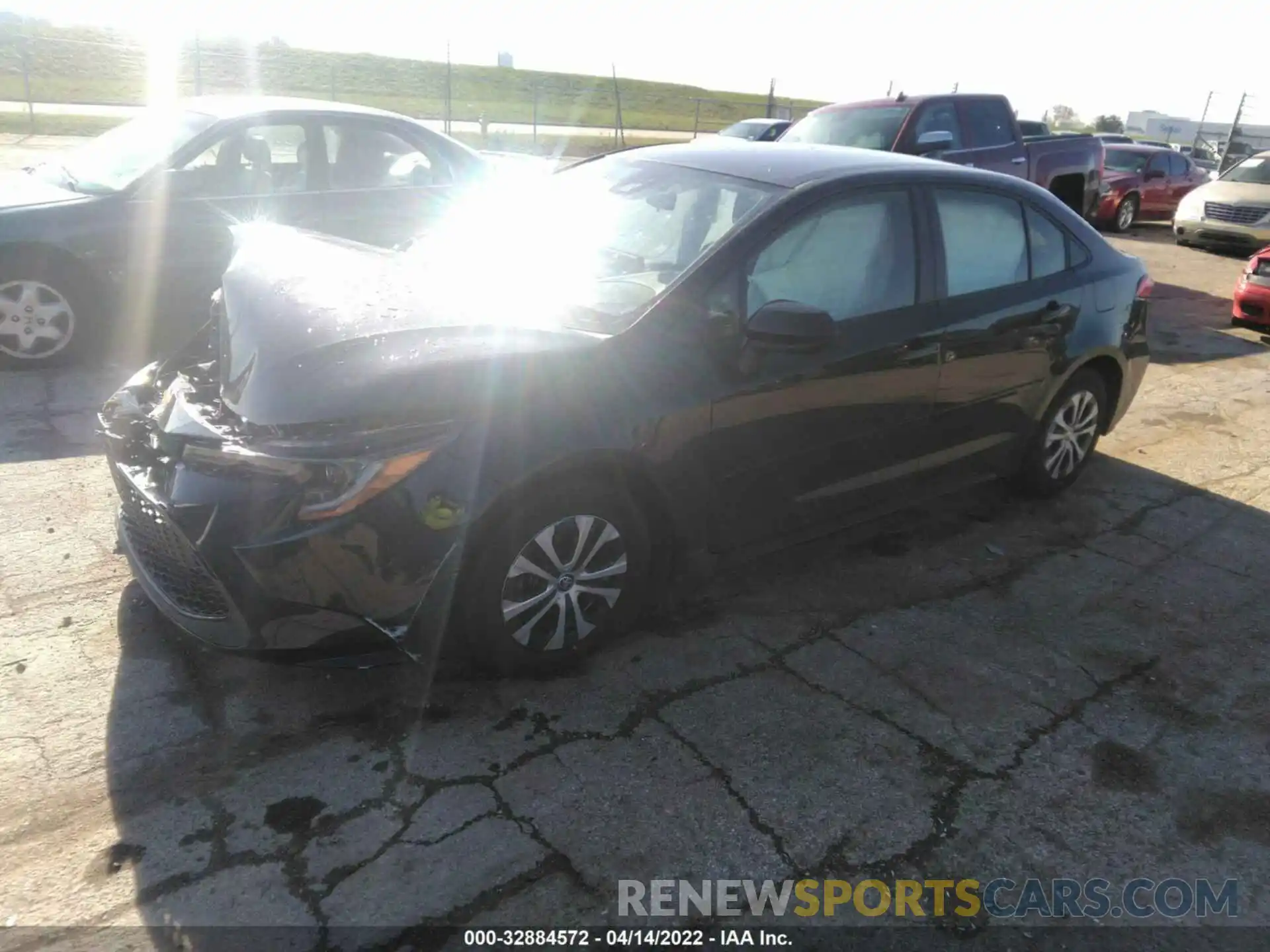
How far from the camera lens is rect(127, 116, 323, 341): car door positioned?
6.00m

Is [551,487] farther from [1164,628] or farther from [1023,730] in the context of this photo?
[1164,628]

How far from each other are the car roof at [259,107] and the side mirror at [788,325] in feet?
14.2

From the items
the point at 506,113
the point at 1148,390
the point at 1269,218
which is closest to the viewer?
the point at 1148,390

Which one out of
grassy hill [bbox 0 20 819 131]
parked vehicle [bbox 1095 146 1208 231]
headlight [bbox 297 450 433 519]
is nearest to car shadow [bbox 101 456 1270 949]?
headlight [bbox 297 450 433 519]

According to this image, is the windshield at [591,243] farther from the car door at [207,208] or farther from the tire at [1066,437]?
the car door at [207,208]

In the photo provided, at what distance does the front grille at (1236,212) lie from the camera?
13.0m

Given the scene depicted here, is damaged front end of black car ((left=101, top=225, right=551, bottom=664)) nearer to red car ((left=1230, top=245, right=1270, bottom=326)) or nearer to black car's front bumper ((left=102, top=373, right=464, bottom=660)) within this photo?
black car's front bumper ((left=102, top=373, right=464, bottom=660))

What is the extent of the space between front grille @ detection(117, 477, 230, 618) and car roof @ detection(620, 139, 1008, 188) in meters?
2.40

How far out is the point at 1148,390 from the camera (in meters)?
7.05

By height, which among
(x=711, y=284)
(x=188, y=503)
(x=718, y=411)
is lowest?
(x=188, y=503)

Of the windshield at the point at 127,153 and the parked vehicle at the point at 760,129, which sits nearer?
the windshield at the point at 127,153

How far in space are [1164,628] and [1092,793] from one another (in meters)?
1.30

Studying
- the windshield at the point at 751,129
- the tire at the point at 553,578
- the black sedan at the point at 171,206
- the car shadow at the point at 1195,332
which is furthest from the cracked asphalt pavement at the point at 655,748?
the windshield at the point at 751,129

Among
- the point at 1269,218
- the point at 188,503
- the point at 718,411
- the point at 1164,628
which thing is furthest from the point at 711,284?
the point at 1269,218
